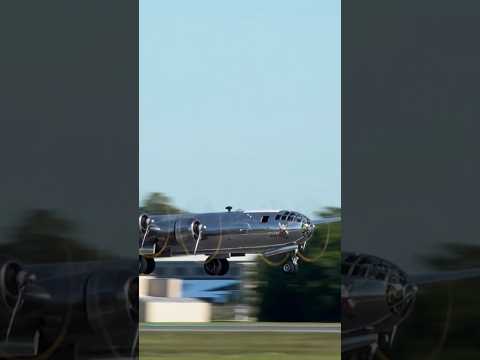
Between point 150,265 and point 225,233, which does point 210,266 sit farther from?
Result: point 225,233

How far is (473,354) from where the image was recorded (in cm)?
498

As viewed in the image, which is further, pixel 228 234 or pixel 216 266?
pixel 216 266

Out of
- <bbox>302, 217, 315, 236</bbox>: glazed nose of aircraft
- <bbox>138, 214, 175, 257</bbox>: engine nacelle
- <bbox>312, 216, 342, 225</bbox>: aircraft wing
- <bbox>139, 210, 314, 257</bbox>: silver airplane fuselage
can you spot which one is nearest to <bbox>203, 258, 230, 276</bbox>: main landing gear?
<bbox>139, 210, 314, 257</bbox>: silver airplane fuselage

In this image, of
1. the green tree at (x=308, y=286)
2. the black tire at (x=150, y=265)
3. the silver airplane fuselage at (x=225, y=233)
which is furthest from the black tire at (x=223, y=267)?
the green tree at (x=308, y=286)

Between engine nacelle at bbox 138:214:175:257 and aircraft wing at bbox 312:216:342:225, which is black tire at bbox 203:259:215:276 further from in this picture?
aircraft wing at bbox 312:216:342:225

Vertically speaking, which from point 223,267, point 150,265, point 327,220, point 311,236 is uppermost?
point 327,220

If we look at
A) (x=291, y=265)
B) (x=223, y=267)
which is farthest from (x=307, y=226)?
(x=223, y=267)

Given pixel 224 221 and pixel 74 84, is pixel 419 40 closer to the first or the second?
pixel 74 84

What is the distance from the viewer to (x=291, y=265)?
32.6m

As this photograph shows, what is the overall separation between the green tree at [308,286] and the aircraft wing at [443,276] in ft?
74.1

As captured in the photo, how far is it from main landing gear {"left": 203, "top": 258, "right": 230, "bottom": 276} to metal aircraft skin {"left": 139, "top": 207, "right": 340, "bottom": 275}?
1240 millimetres

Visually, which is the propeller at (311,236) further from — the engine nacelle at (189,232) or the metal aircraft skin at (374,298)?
the metal aircraft skin at (374,298)

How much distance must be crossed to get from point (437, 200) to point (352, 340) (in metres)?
0.74

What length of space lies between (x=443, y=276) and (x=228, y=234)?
2843cm
